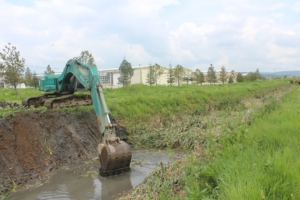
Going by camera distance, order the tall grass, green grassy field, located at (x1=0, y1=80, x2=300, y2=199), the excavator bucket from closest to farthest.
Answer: the tall grass
green grassy field, located at (x1=0, y1=80, x2=300, y2=199)
the excavator bucket

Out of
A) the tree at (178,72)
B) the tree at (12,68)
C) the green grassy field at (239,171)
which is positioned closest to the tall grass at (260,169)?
the green grassy field at (239,171)

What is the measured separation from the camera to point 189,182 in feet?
15.5

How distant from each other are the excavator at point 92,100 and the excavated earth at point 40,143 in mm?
839

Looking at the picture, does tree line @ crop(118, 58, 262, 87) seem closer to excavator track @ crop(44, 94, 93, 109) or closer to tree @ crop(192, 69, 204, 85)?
tree @ crop(192, 69, 204, 85)

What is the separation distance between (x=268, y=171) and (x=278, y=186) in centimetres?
41

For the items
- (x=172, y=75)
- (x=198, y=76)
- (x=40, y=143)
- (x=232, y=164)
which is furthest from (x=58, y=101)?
(x=198, y=76)

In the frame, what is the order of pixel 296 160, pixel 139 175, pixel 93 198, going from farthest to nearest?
pixel 139 175
pixel 93 198
pixel 296 160

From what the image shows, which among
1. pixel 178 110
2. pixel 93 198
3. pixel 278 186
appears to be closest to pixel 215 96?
pixel 178 110

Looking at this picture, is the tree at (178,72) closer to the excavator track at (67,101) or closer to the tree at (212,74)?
the tree at (212,74)

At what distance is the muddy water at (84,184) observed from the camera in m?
6.30

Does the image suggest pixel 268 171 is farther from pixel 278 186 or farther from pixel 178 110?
pixel 178 110

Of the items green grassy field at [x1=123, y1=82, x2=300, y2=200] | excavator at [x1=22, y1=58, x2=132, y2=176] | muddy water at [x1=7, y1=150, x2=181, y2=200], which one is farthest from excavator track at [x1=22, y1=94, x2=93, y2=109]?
green grassy field at [x1=123, y1=82, x2=300, y2=200]

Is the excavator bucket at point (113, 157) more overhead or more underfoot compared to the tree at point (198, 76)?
more underfoot

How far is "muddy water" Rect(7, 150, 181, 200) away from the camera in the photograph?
630cm
